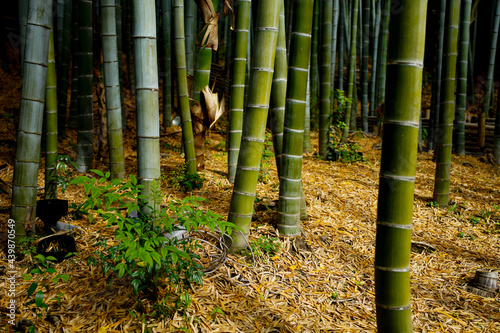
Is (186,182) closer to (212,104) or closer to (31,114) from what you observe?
(212,104)

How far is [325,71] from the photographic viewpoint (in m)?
A: 3.92

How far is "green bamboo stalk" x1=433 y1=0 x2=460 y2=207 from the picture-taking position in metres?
2.80

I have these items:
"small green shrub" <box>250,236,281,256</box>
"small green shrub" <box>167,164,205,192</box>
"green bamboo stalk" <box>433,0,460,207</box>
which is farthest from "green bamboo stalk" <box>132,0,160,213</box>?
"green bamboo stalk" <box>433,0,460,207</box>

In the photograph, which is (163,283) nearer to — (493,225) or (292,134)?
(292,134)

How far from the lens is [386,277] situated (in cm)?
107

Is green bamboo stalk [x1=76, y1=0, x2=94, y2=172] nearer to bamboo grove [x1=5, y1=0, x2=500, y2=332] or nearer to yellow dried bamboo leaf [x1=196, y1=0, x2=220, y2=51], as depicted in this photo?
bamboo grove [x1=5, y1=0, x2=500, y2=332]

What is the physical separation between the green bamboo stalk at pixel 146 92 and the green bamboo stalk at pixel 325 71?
2018 millimetres

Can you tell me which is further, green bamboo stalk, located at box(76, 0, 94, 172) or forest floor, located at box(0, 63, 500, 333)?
green bamboo stalk, located at box(76, 0, 94, 172)

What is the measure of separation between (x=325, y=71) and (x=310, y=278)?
268 centimetres

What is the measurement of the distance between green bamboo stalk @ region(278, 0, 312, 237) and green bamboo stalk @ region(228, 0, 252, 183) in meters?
0.63

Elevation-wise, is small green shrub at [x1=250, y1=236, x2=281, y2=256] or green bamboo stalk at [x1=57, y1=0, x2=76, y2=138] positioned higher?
green bamboo stalk at [x1=57, y1=0, x2=76, y2=138]

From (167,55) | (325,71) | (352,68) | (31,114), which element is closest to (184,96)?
(31,114)

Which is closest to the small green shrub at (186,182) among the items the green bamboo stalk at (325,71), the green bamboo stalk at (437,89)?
the green bamboo stalk at (325,71)

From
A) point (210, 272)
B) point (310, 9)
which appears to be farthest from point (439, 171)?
point (210, 272)
